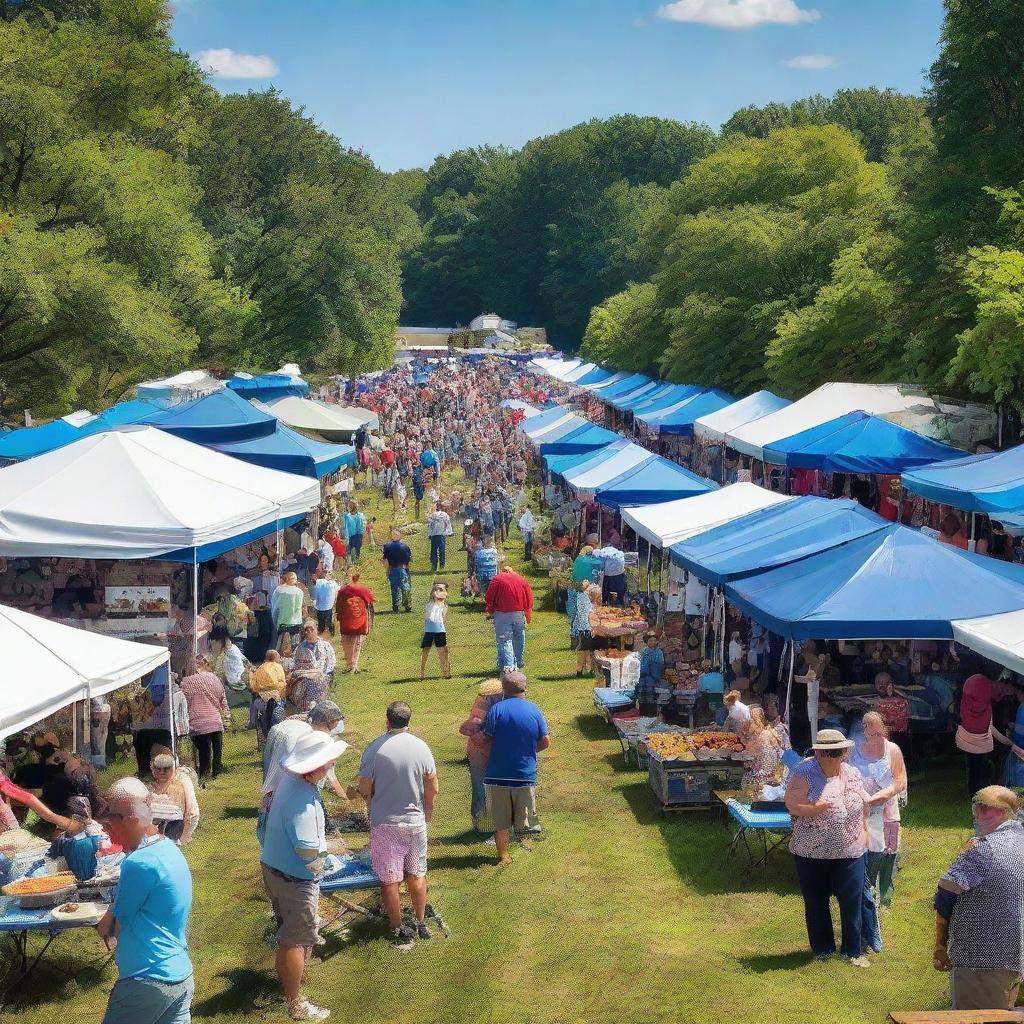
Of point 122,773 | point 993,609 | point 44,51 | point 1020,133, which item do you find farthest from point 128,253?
point 993,609

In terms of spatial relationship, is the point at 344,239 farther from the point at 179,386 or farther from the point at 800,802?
the point at 800,802

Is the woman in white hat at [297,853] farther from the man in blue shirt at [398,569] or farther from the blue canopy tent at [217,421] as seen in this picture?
the blue canopy tent at [217,421]

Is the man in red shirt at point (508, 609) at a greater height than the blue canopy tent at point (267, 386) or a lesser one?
lesser

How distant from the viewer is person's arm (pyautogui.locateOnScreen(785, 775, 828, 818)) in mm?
6988

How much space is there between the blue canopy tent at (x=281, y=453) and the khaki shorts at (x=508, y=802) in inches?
419

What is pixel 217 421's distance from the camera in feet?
64.6

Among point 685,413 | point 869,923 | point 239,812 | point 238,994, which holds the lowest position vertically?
point 239,812

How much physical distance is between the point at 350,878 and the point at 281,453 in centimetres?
1203

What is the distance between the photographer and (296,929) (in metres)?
6.90

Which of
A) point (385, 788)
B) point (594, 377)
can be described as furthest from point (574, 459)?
point (594, 377)

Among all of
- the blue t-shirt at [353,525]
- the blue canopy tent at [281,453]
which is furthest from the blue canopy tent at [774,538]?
the blue t-shirt at [353,525]

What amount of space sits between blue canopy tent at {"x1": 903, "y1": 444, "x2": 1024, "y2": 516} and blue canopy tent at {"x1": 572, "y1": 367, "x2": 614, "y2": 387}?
37.8 metres

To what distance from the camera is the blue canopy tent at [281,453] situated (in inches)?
762

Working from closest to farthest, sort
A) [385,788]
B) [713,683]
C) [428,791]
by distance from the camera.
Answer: [385,788] → [428,791] → [713,683]
